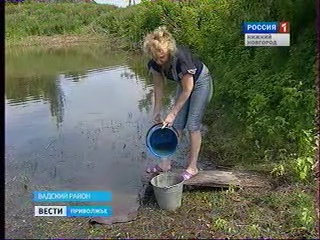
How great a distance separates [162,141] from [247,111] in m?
1.24

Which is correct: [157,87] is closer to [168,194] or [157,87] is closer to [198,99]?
[198,99]

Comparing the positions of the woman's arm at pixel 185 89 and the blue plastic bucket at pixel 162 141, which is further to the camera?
the blue plastic bucket at pixel 162 141

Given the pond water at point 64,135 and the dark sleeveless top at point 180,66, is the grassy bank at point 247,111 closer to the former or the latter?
the pond water at point 64,135

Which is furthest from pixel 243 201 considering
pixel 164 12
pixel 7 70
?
pixel 164 12

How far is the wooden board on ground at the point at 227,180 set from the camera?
362 cm

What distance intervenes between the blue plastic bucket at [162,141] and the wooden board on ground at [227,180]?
0.34 m
